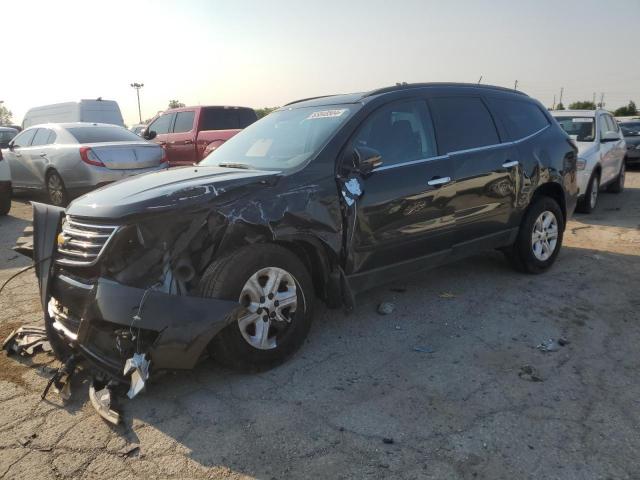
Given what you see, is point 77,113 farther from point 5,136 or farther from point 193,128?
point 193,128

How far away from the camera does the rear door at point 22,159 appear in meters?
10.2

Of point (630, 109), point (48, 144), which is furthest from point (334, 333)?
point (630, 109)

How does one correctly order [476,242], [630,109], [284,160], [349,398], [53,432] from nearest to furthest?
[53,432], [349,398], [284,160], [476,242], [630,109]

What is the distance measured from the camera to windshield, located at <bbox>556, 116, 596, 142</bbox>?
9156 millimetres

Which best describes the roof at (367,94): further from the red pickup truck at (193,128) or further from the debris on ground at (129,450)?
the red pickup truck at (193,128)

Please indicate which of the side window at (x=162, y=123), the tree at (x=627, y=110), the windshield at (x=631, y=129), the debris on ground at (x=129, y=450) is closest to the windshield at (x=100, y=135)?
the side window at (x=162, y=123)

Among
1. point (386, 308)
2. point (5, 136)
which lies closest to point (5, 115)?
point (5, 136)

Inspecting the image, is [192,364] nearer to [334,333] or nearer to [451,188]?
[334,333]

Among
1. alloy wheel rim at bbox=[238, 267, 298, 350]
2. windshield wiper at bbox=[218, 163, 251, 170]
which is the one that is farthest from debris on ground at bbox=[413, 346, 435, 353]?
windshield wiper at bbox=[218, 163, 251, 170]

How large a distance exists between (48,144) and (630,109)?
67.6 meters

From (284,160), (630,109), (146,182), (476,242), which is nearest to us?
(146,182)

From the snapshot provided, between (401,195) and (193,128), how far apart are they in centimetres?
818

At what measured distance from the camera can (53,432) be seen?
110 inches

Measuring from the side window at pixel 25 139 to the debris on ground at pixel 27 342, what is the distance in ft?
25.8
